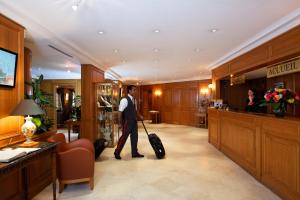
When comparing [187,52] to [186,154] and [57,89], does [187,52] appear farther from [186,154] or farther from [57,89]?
[57,89]

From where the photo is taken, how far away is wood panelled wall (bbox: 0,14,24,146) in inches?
101

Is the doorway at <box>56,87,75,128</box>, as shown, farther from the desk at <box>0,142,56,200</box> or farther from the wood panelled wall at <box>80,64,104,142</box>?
the desk at <box>0,142,56,200</box>

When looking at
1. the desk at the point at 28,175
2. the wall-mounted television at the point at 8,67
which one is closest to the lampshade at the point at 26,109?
the wall-mounted television at the point at 8,67

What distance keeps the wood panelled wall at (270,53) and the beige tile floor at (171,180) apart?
2118 millimetres

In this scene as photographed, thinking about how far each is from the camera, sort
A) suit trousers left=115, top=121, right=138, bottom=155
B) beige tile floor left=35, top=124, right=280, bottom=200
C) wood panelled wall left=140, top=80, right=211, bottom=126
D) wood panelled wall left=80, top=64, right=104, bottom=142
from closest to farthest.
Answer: beige tile floor left=35, top=124, right=280, bottom=200 < suit trousers left=115, top=121, right=138, bottom=155 < wood panelled wall left=80, top=64, right=104, bottom=142 < wood panelled wall left=140, top=80, right=211, bottom=126

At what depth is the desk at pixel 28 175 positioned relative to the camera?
6.69ft

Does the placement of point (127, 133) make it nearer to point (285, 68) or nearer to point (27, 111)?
point (27, 111)

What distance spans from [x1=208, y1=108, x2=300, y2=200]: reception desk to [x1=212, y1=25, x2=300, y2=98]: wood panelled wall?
3.26 ft

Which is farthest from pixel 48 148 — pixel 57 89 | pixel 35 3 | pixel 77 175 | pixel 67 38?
pixel 57 89

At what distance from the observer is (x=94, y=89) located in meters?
6.02

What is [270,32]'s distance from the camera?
11.0ft

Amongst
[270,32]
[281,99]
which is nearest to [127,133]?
[281,99]

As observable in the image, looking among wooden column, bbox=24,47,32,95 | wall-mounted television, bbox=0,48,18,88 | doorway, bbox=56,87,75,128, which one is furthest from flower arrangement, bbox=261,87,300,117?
doorway, bbox=56,87,75,128

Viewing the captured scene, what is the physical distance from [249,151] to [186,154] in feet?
5.38
